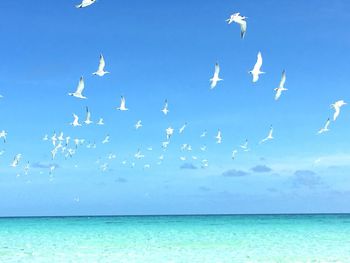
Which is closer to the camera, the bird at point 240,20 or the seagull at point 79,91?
the bird at point 240,20

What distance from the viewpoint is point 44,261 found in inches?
1152

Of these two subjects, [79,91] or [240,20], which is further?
[79,91]

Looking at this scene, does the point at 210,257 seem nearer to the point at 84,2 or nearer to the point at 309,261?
the point at 309,261

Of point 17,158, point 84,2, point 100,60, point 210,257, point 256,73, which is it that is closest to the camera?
point 84,2

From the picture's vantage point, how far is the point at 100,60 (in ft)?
86.6

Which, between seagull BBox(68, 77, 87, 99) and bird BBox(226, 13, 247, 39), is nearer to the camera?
bird BBox(226, 13, 247, 39)

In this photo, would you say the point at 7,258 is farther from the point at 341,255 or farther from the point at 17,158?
the point at 341,255

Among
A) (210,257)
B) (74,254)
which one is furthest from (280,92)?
(74,254)

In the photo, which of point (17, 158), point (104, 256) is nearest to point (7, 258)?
point (104, 256)

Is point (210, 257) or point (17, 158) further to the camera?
point (17, 158)

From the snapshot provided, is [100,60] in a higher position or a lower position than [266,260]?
higher

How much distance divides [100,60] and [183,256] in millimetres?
11940

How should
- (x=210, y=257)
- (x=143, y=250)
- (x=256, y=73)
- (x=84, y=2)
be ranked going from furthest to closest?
1. (x=143, y=250)
2. (x=210, y=257)
3. (x=256, y=73)
4. (x=84, y=2)

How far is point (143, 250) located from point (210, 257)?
6.21 metres
